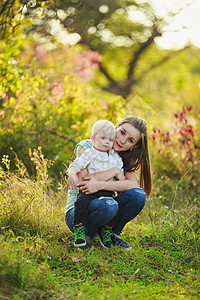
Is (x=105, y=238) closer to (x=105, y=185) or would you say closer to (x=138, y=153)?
(x=105, y=185)

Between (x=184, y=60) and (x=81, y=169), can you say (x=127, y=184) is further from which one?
(x=184, y=60)

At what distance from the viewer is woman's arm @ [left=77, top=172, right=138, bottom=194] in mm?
2785

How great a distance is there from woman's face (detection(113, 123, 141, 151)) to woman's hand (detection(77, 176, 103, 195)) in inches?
13.4

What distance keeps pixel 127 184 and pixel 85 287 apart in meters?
0.89

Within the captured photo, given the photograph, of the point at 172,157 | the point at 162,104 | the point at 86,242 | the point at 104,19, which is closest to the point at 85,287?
the point at 86,242

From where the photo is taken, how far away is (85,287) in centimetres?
237

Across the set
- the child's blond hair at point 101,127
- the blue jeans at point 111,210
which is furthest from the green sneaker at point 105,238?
the child's blond hair at point 101,127

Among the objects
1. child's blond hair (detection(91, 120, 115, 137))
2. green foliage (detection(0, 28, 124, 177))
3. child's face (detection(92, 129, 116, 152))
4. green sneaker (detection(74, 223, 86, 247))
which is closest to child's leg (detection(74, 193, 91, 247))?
green sneaker (detection(74, 223, 86, 247))

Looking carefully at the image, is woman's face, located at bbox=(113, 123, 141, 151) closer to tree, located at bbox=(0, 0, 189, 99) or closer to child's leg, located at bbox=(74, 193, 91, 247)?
child's leg, located at bbox=(74, 193, 91, 247)

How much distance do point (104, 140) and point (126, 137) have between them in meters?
0.26

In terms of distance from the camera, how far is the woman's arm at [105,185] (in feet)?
9.14

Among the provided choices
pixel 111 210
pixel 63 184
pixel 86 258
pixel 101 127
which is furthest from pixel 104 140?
pixel 63 184

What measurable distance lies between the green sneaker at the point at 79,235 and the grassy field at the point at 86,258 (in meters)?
0.08

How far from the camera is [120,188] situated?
2.92 metres
